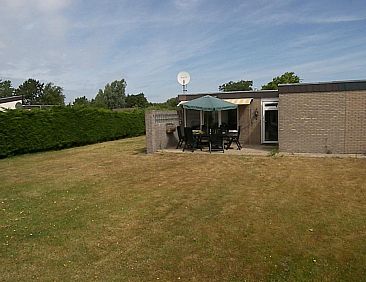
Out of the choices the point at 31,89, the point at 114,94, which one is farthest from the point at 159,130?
the point at 31,89

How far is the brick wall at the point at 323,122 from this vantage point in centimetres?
1326

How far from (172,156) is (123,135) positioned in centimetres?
1369

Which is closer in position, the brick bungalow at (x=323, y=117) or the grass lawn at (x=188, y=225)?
the grass lawn at (x=188, y=225)

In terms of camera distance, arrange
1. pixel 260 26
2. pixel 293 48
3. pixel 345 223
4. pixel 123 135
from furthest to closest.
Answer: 1. pixel 123 135
2. pixel 293 48
3. pixel 260 26
4. pixel 345 223

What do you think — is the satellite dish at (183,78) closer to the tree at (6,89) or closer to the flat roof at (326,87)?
the flat roof at (326,87)

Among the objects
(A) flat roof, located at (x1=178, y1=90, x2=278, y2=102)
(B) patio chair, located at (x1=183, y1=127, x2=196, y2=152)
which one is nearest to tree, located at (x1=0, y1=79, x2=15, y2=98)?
(A) flat roof, located at (x1=178, y1=90, x2=278, y2=102)

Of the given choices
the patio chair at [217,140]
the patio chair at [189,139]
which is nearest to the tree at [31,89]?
the patio chair at [189,139]

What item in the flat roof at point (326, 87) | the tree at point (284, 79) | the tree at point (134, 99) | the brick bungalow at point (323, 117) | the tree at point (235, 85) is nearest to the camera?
the flat roof at point (326, 87)

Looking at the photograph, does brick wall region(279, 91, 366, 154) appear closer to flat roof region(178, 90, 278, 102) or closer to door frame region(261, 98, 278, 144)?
door frame region(261, 98, 278, 144)

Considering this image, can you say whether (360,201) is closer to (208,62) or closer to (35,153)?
(35,153)

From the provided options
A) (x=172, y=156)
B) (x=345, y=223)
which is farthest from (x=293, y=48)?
(x=345, y=223)

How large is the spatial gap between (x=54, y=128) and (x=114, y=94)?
181ft

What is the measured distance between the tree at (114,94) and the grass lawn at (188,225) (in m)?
63.0

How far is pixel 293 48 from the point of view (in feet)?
75.7
